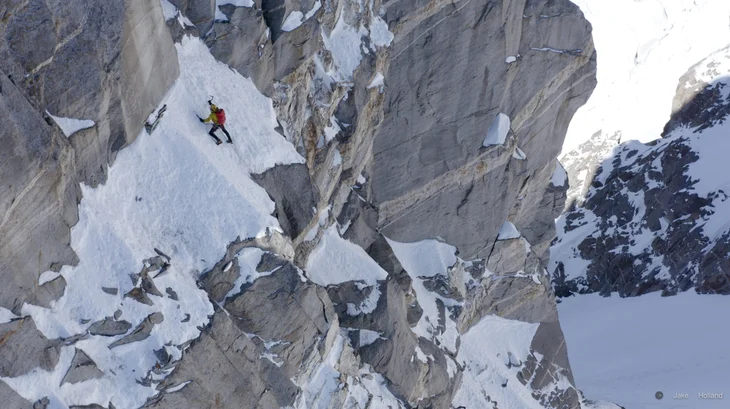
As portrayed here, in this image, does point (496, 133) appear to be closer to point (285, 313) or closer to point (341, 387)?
point (341, 387)

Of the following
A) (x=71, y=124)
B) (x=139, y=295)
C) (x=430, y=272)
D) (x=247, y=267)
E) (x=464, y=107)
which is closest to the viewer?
(x=71, y=124)

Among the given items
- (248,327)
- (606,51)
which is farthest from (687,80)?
(248,327)

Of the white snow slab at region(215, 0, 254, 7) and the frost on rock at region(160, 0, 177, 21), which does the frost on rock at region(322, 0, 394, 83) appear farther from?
the frost on rock at region(160, 0, 177, 21)

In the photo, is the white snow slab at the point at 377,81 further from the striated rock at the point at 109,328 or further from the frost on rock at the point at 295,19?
the striated rock at the point at 109,328

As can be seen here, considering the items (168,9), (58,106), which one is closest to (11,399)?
(58,106)

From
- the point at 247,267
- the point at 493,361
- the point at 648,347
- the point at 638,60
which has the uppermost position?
the point at 247,267

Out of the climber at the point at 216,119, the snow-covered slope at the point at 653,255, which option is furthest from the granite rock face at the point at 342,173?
the snow-covered slope at the point at 653,255

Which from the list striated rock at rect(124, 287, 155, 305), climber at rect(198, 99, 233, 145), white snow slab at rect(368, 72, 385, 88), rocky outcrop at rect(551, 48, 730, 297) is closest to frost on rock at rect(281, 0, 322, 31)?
climber at rect(198, 99, 233, 145)
